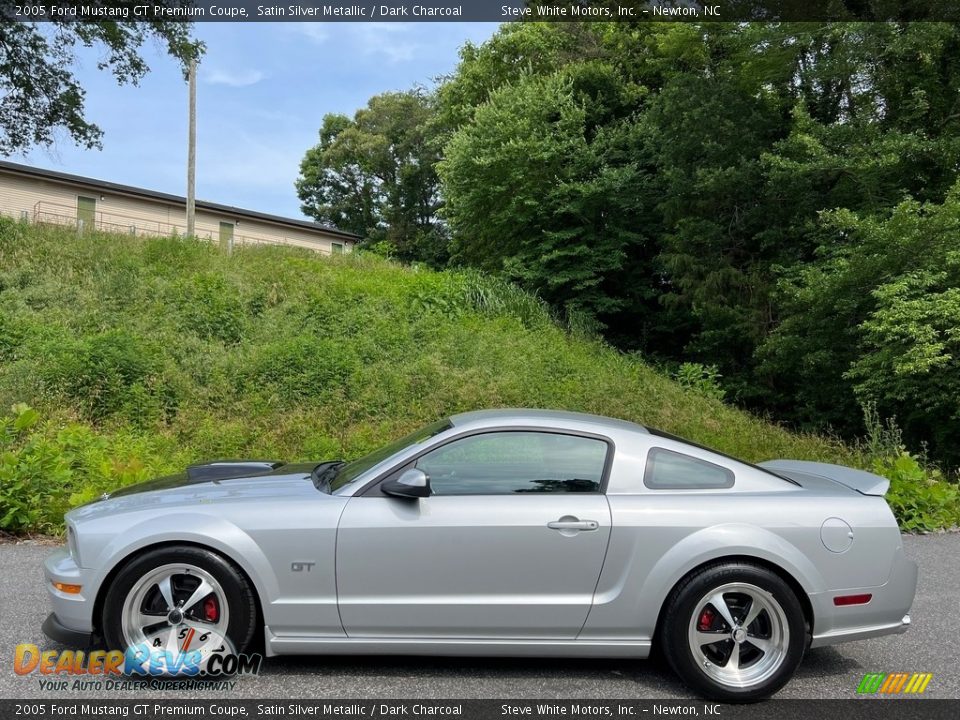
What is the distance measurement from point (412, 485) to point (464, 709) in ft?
3.42

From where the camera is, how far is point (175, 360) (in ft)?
40.9

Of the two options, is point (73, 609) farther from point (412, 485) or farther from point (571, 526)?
point (571, 526)

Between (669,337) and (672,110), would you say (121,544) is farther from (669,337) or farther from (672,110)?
(669,337)

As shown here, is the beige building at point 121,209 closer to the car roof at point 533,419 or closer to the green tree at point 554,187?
the green tree at point 554,187

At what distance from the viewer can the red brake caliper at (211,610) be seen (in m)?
3.53

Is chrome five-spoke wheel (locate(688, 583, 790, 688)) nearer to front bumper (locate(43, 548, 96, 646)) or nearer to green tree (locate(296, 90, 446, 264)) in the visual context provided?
front bumper (locate(43, 548, 96, 646))

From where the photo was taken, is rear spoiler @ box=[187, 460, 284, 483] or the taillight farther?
rear spoiler @ box=[187, 460, 284, 483]

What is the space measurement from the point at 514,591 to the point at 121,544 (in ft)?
6.31

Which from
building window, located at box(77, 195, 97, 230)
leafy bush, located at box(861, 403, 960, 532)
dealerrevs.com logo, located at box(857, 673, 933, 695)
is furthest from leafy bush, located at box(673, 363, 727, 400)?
building window, located at box(77, 195, 97, 230)

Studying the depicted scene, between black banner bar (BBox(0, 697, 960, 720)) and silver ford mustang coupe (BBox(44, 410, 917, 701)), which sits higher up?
silver ford mustang coupe (BBox(44, 410, 917, 701))

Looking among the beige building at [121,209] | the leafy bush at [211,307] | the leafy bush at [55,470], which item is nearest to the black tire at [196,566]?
the leafy bush at [55,470]

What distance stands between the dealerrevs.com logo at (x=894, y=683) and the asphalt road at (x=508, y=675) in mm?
40

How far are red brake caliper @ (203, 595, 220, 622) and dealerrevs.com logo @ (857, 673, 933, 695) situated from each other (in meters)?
3.22

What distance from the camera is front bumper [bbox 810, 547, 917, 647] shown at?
139 inches
